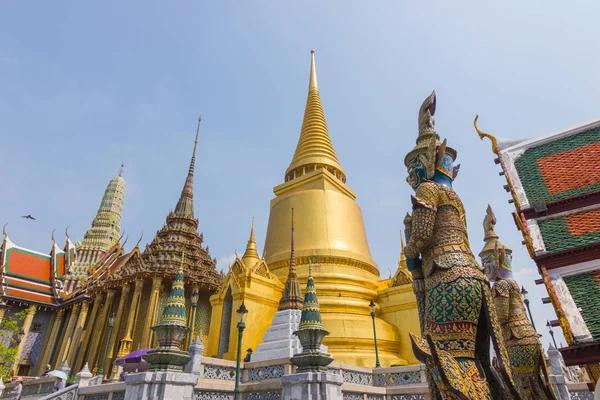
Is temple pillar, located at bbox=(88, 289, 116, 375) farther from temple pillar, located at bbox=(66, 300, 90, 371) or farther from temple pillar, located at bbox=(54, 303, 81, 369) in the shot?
temple pillar, located at bbox=(54, 303, 81, 369)

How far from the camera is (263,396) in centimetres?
764

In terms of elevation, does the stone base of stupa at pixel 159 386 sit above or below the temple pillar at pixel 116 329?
below

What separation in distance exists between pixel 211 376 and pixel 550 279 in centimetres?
631

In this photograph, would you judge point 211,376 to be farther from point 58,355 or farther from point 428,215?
point 58,355

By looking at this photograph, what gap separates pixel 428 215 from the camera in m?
3.78

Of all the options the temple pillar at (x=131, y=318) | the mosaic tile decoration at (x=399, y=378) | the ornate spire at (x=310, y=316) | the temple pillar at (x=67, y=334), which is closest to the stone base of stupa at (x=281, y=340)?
the mosaic tile decoration at (x=399, y=378)

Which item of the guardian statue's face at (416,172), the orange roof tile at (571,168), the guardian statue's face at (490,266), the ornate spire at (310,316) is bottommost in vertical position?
the ornate spire at (310,316)

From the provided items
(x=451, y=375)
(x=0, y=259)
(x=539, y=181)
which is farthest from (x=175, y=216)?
(x=451, y=375)

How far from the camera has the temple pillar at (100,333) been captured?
21.5m

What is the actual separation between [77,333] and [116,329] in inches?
190

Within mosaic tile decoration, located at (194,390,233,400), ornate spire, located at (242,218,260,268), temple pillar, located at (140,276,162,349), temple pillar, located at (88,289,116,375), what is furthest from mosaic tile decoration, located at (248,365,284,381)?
temple pillar, located at (88,289,116,375)

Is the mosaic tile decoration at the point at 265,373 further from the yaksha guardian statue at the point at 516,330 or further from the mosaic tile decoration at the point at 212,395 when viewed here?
the yaksha guardian statue at the point at 516,330

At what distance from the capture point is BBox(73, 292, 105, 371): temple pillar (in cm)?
2269

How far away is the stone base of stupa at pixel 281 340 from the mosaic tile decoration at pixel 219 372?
75.9 inches
